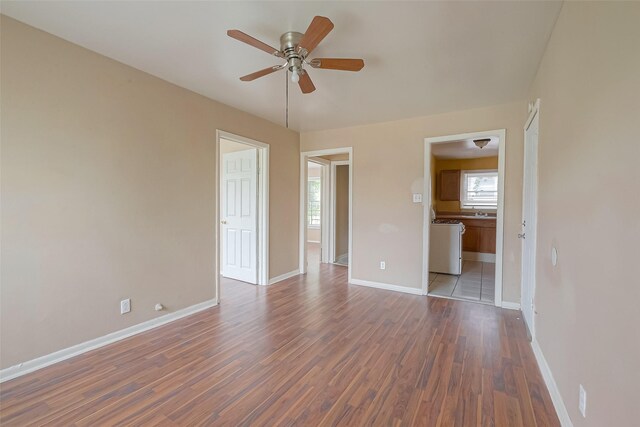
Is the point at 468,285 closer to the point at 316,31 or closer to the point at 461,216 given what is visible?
the point at 461,216

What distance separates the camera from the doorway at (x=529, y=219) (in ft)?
8.88

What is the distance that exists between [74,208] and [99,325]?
101 cm

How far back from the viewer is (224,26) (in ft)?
6.64

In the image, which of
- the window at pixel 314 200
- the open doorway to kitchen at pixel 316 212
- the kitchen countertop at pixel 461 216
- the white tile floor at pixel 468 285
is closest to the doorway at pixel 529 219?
the white tile floor at pixel 468 285

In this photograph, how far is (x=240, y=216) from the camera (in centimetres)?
447

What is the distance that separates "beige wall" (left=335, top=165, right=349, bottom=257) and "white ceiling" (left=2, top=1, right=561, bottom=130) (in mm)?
3045

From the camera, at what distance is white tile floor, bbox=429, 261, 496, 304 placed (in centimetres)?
387

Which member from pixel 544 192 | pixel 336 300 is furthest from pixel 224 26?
pixel 336 300

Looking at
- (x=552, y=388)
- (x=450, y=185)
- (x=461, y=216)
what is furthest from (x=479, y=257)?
(x=552, y=388)

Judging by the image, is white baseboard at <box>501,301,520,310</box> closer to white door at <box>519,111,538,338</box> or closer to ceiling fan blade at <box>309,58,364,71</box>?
white door at <box>519,111,538,338</box>

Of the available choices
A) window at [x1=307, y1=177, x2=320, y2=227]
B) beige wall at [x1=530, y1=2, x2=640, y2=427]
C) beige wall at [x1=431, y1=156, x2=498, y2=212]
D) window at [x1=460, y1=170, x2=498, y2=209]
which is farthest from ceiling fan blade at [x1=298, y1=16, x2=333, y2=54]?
window at [x1=307, y1=177, x2=320, y2=227]

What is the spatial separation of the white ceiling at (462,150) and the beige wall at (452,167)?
17 centimetres

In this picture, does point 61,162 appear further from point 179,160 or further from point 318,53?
point 318,53

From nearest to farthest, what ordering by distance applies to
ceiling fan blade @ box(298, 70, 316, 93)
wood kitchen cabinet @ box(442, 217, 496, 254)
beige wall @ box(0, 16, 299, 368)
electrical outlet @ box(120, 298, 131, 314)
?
beige wall @ box(0, 16, 299, 368)
ceiling fan blade @ box(298, 70, 316, 93)
electrical outlet @ box(120, 298, 131, 314)
wood kitchen cabinet @ box(442, 217, 496, 254)
